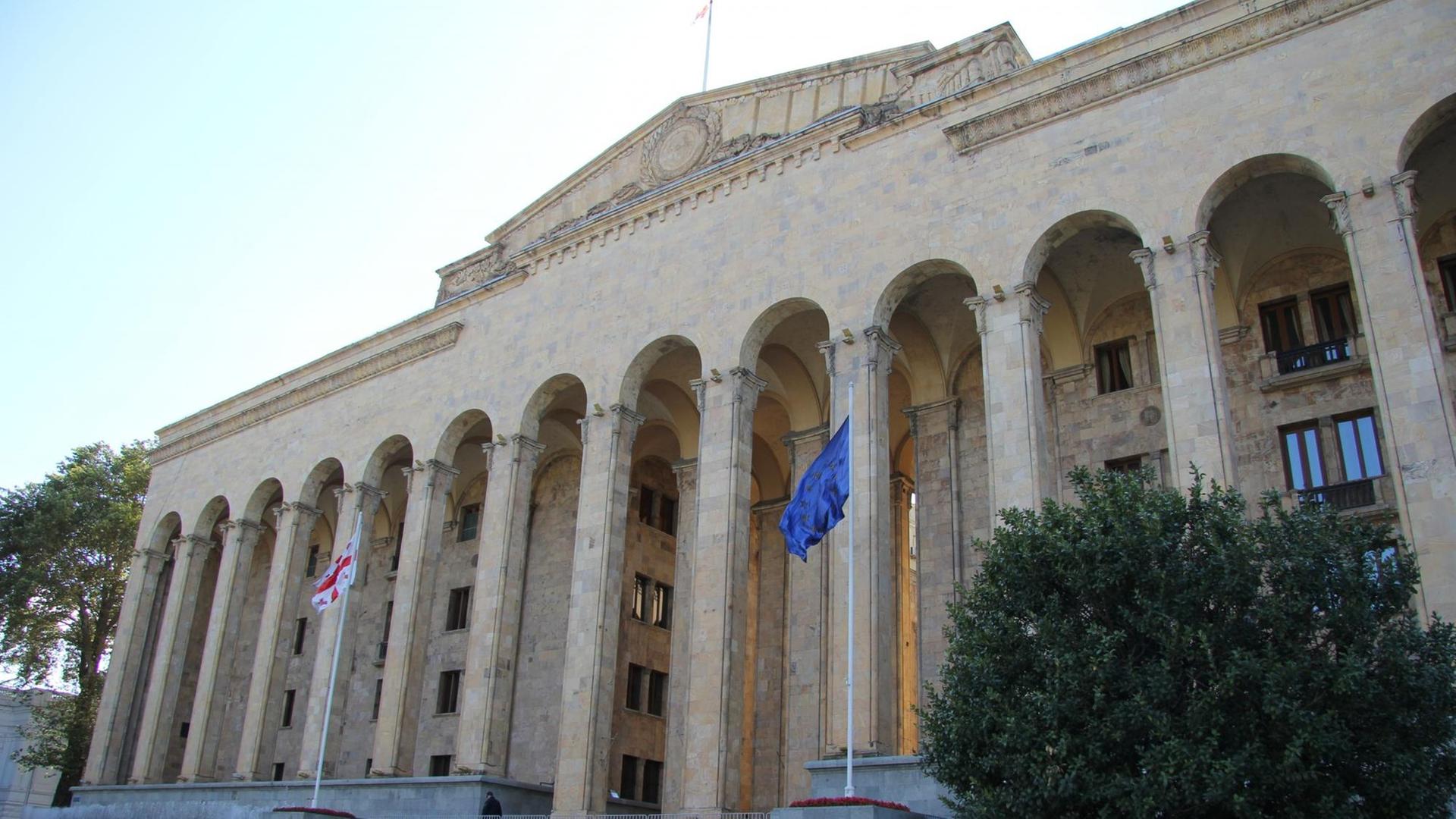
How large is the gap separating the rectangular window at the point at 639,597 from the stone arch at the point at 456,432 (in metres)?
6.39

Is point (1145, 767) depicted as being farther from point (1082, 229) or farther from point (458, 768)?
point (458, 768)

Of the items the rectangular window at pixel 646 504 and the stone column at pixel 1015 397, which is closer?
the stone column at pixel 1015 397

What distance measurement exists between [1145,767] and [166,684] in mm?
34297

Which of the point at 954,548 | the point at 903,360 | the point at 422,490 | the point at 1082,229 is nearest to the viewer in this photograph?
the point at 1082,229

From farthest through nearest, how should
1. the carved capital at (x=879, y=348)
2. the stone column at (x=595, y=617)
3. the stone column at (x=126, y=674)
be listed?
the stone column at (x=126, y=674) < the stone column at (x=595, y=617) < the carved capital at (x=879, y=348)

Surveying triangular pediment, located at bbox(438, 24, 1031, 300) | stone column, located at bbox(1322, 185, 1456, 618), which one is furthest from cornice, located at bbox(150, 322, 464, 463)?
stone column, located at bbox(1322, 185, 1456, 618)

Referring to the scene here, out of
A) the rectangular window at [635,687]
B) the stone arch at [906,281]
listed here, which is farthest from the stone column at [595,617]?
the stone arch at [906,281]

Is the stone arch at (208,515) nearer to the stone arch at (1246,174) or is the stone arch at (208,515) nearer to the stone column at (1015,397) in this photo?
the stone column at (1015,397)

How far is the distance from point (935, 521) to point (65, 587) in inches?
1473

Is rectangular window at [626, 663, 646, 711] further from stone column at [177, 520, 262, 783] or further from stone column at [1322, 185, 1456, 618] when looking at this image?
stone column at [1322, 185, 1456, 618]

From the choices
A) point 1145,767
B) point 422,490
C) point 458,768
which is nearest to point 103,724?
point 422,490

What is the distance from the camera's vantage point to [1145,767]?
13.6 m

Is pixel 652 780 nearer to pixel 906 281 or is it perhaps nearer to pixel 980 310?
pixel 906 281

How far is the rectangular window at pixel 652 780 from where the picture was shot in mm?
33188
